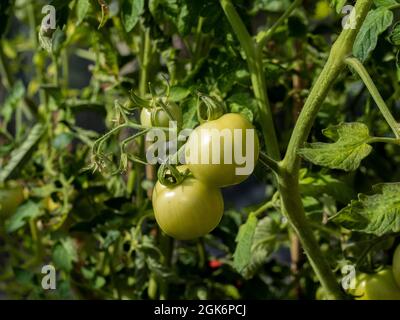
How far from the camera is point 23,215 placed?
110 cm

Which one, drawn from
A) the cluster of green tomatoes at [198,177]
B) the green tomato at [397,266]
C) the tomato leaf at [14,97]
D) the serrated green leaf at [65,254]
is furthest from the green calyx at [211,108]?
the tomato leaf at [14,97]

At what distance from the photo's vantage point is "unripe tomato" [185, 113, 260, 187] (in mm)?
653

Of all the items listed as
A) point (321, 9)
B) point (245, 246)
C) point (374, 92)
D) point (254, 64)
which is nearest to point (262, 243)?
point (245, 246)

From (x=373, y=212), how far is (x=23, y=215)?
0.61 m

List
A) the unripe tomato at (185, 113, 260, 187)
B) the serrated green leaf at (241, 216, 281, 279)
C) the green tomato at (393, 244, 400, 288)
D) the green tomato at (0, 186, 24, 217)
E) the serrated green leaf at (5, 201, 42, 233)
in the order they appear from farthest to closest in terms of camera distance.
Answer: the green tomato at (0, 186, 24, 217), the serrated green leaf at (5, 201, 42, 233), the serrated green leaf at (241, 216, 281, 279), the green tomato at (393, 244, 400, 288), the unripe tomato at (185, 113, 260, 187)

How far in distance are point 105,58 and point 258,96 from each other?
344 mm

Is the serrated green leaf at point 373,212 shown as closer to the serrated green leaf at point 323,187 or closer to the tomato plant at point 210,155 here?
the tomato plant at point 210,155

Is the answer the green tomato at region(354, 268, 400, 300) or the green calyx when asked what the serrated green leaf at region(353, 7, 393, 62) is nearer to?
the green calyx

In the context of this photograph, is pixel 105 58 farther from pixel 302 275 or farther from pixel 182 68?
pixel 302 275

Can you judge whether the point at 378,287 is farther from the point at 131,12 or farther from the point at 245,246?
the point at 131,12

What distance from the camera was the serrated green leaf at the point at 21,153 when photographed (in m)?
1.12

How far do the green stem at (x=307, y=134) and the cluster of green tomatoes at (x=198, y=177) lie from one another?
0.06 m

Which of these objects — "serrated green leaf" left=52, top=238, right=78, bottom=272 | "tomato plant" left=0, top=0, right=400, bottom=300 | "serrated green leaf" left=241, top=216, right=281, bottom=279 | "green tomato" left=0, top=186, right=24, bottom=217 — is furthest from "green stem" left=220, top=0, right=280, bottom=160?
"green tomato" left=0, top=186, right=24, bottom=217
